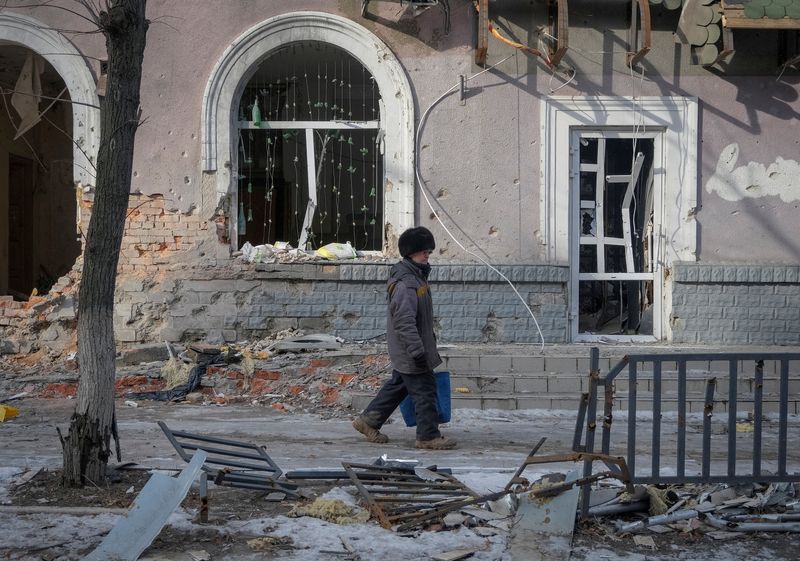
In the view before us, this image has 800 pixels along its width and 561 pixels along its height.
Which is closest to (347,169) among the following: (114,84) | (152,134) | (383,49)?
(383,49)

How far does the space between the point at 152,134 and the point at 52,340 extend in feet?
8.57

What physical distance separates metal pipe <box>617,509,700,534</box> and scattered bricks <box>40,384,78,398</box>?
621cm

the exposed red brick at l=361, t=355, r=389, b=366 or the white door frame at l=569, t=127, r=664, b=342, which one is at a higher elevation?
the white door frame at l=569, t=127, r=664, b=342

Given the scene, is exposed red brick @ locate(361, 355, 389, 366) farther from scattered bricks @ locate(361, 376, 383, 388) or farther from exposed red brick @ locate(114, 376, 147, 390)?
exposed red brick @ locate(114, 376, 147, 390)

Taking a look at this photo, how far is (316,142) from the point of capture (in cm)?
1059

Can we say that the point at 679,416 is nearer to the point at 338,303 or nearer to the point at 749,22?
the point at 338,303

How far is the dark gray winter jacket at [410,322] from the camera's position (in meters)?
6.45

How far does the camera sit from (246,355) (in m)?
9.26

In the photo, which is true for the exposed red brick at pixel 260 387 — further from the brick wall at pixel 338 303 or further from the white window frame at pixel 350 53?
the white window frame at pixel 350 53

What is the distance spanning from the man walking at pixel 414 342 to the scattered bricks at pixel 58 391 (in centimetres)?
384

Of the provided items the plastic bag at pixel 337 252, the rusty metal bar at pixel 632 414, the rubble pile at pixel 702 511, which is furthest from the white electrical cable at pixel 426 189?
the rusty metal bar at pixel 632 414

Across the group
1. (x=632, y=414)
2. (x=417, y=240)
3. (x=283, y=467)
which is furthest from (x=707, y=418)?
(x=283, y=467)

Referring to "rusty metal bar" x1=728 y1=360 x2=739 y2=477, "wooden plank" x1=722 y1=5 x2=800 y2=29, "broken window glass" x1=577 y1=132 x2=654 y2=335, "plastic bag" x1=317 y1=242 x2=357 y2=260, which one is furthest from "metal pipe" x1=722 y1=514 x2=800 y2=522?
"wooden plank" x1=722 y1=5 x2=800 y2=29

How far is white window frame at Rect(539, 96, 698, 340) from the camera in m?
10.1
